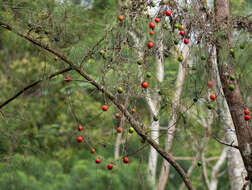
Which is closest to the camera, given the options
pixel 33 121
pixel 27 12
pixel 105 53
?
pixel 105 53

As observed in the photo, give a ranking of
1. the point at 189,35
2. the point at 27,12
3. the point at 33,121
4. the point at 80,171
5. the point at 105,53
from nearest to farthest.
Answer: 1. the point at 105,53
2. the point at 189,35
3. the point at 27,12
4. the point at 80,171
5. the point at 33,121

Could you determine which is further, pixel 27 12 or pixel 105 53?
pixel 27 12

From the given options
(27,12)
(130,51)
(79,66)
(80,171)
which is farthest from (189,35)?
(80,171)

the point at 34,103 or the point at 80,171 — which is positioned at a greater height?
the point at 34,103

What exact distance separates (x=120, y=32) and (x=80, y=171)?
3.79 meters

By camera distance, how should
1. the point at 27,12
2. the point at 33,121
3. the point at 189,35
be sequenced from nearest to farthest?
1. the point at 189,35
2. the point at 27,12
3. the point at 33,121

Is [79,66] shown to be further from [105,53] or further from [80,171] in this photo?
[80,171]

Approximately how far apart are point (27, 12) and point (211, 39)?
144 centimetres

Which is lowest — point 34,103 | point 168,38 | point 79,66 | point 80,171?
point 80,171

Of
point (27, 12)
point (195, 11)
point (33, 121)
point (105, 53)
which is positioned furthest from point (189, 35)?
point (33, 121)

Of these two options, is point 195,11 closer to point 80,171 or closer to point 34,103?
point 80,171

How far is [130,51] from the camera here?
2.28 m

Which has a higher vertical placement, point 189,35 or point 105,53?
point 189,35

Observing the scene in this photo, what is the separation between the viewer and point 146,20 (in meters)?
2.25
